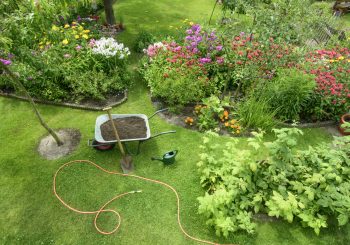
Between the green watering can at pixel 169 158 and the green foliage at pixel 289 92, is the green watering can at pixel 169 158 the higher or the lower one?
the lower one

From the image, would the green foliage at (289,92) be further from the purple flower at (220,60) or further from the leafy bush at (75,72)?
the leafy bush at (75,72)

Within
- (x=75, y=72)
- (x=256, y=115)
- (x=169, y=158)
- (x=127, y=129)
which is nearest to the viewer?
(x=169, y=158)

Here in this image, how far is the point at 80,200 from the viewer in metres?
4.55

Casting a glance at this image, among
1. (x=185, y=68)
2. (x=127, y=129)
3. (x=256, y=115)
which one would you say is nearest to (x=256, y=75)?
(x=256, y=115)

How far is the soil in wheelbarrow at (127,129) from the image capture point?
5004 millimetres

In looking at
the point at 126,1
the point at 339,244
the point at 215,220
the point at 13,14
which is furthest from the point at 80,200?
the point at 126,1

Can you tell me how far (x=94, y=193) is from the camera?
183 inches

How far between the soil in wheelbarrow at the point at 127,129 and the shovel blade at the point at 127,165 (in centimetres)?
39

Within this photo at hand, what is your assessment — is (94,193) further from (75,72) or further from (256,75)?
(256,75)

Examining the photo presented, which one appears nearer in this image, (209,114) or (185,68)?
(209,114)

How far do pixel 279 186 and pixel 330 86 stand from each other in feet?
9.97

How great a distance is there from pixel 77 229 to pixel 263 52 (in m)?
5.52

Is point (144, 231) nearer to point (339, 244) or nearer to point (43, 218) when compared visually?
point (43, 218)

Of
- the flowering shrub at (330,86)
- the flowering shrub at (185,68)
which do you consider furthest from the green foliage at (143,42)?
the flowering shrub at (330,86)
